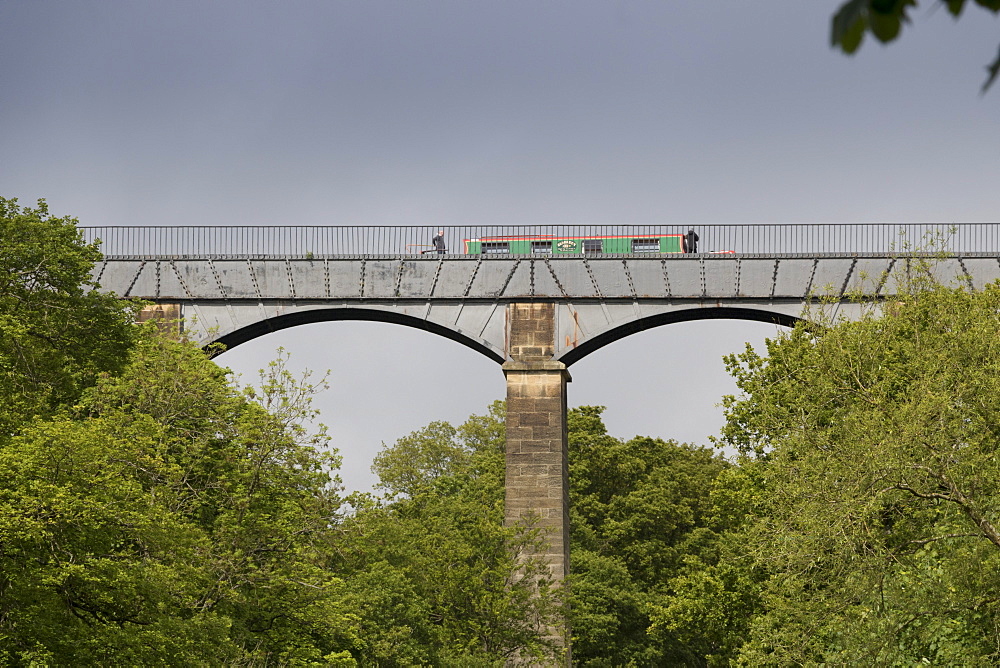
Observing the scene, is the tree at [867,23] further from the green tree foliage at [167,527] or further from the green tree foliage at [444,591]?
the green tree foliage at [444,591]

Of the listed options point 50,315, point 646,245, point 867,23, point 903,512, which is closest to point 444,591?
point 646,245

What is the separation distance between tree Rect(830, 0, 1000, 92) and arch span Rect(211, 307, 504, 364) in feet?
100

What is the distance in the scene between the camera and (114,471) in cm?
1755

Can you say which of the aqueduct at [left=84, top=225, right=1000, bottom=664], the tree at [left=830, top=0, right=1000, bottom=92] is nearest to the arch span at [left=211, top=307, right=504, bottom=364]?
the aqueduct at [left=84, top=225, right=1000, bottom=664]

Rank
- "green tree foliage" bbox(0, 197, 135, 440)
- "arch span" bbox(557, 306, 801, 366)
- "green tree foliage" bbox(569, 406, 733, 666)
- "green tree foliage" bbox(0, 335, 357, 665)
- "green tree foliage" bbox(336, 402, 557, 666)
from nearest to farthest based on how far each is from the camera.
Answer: "green tree foliage" bbox(0, 335, 357, 665)
"green tree foliage" bbox(0, 197, 135, 440)
"green tree foliage" bbox(336, 402, 557, 666)
"arch span" bbox(557, 306, 801, 366)
"green tree foliage" bbox(569, 406, 733, 666)

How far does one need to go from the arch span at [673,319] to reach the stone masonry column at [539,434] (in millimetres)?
664

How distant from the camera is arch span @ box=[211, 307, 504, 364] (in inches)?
1303

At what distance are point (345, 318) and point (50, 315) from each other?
1267cm

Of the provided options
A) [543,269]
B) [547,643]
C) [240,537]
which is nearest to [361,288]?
[543,269]

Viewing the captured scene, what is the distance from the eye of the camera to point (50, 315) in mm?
21312

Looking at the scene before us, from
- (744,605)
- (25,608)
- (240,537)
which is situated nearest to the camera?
(25,608)

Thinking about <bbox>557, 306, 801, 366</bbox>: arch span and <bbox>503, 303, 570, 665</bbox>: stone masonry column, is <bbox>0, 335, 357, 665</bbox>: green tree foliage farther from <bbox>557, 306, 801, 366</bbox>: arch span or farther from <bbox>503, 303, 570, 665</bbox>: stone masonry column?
<bbox>557, 306, 801, 366</bbox>: arch span

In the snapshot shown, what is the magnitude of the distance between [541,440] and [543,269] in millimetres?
4345

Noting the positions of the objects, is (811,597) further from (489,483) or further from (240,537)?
(489,483)
